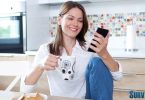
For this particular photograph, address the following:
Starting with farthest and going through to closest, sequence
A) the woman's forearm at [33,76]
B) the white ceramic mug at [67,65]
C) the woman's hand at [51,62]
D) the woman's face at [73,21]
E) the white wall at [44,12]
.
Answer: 1. the white wall at [44,12]
2. the woman's face at [73,21]
3. the woman's forearm at [33,76]
4. the woman's hand at [51,62]
5. the white ceramic mug at [67,65]

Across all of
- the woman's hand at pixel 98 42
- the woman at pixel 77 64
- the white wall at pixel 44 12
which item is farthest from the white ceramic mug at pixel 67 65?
the white wall at pixel 44 12

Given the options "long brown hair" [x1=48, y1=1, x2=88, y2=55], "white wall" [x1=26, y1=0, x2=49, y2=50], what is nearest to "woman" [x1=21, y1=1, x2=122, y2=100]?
"long brown hair" [x1=48, y1=1, x2=88, y2=55]

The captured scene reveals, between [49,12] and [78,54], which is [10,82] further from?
[78,54]

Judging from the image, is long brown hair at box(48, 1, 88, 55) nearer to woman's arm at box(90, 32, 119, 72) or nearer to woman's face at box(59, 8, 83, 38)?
woman's face at box(59, 8, 83, 38)

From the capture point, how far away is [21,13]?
2447 mm

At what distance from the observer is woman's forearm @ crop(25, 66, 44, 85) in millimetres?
1174

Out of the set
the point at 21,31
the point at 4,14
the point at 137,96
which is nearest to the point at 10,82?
the point at 21,31

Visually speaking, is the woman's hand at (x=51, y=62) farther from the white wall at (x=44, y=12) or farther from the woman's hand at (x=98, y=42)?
the white wall at (x=44, y=12)

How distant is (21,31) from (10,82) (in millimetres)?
526

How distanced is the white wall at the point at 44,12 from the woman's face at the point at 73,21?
3.99 ft

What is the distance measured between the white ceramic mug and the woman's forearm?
0.28 metres

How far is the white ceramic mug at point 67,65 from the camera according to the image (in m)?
0.87

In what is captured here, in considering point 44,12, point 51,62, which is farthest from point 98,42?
point 44,12

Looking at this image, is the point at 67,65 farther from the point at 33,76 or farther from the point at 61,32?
the point at 61,32
